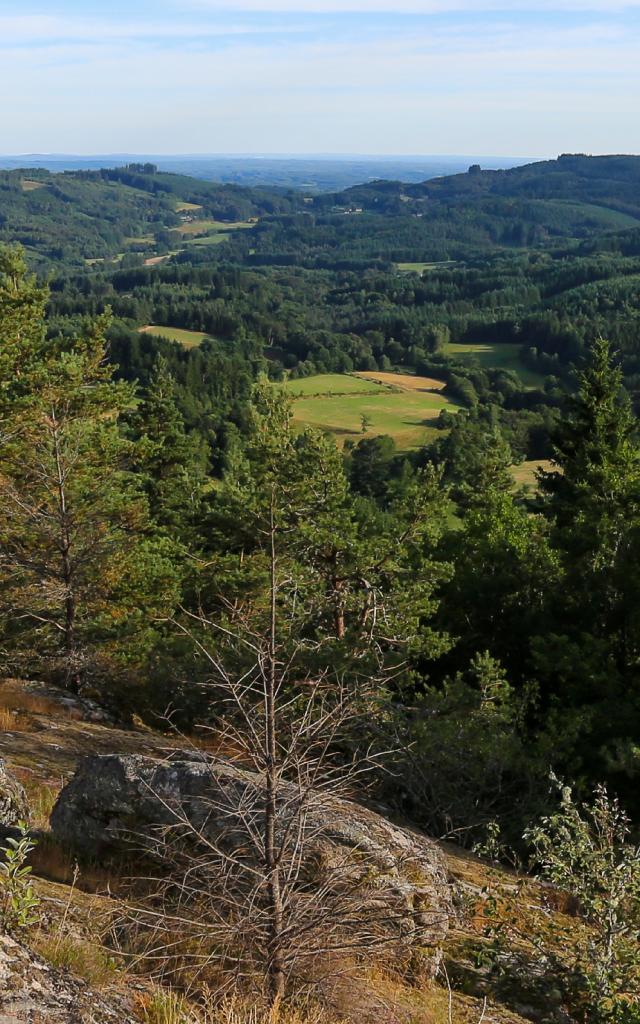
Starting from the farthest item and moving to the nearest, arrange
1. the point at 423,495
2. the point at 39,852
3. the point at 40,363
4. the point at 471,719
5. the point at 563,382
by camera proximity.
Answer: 1. the point at 563,382
2. the point at 40,363
3. the point at 423,495
4. the point at 471,719
5. the point at 39,852

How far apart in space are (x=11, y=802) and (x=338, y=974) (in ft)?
11.6

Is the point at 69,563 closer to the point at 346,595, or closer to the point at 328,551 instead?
the point at 328,551

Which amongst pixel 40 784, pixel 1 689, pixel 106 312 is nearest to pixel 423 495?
pixel 1 689

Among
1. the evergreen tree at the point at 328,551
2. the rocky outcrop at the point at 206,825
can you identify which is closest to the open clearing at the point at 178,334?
the evergreen tree at the point at 328,551

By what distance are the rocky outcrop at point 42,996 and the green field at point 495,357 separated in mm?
127267

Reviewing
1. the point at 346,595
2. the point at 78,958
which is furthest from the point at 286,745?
the point at 78,958

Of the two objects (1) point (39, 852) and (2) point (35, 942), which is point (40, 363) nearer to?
(1) point (39, 852)

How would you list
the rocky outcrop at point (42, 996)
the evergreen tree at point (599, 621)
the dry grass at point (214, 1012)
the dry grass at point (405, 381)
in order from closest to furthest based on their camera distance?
the rocky outcrop at point (42, 996) < the dry grass at point (214, 1012) < the evergreen tree at point (599, 621) < the dry grass at point (405, 381)

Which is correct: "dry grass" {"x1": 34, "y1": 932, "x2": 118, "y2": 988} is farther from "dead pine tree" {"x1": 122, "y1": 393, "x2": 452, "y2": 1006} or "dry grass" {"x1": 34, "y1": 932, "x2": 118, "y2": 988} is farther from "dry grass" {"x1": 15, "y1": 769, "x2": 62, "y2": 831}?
"dry grass" {"x1": 15, "y1": 769, "x2": 62, "y2": 831}

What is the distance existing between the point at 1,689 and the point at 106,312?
→ 55.8 ft

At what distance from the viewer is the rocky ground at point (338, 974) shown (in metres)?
4.16

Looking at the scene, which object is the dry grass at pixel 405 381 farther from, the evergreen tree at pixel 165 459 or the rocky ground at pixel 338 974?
the rocky ground at pixel 338 974

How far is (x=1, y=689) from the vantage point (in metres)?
14.9

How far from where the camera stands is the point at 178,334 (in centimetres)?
15000
